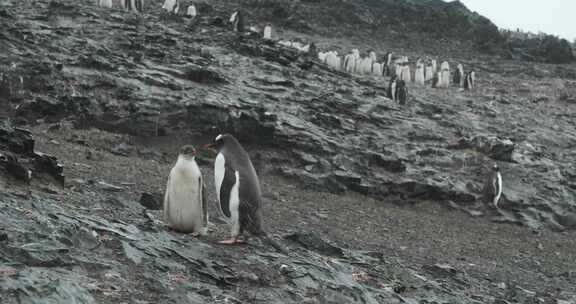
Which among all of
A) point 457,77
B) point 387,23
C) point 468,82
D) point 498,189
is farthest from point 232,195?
point 387,23

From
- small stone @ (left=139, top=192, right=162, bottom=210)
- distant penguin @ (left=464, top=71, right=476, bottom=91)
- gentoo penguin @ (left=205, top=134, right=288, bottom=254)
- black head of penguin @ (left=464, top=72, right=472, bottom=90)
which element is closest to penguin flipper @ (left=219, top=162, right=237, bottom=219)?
gentoo penguin @ (left=205, top=134, right=288, bottom=254)

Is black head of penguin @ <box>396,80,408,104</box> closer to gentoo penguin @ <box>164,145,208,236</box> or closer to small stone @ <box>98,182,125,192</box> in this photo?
small stone @ <box>98,182,125,192</box>

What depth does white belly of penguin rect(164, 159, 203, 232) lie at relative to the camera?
719 cm

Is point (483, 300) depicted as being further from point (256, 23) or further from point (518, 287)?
point (256, 23)

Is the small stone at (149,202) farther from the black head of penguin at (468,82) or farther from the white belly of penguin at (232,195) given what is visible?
the black head of penguin at (468,82)

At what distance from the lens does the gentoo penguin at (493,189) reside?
47.8 feet

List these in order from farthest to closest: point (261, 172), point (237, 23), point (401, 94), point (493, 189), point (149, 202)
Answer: point (237, 23) → point (401, 94) → point (493, 189) → point (261, 172) → point (149, 202)

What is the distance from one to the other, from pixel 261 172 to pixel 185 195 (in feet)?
22.0

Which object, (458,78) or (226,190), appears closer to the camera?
(226,190)

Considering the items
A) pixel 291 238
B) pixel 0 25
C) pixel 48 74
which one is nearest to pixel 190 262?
pixel 291 238

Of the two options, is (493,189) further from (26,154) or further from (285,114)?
(26,154)

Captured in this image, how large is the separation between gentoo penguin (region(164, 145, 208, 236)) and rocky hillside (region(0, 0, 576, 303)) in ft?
0.71

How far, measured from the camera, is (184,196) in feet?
23.6

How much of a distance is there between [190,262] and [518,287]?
5.65 m
